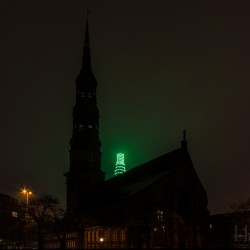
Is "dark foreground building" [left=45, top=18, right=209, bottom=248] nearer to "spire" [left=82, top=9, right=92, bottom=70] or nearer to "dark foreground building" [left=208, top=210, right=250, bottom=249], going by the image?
"dark foreground building" [left=208, top=210, right=250, bottom=249]

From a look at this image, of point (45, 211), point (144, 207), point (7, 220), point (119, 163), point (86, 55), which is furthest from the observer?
point (7, 220)

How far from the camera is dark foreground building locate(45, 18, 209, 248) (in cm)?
6662

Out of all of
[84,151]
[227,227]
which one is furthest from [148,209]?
[84,151]

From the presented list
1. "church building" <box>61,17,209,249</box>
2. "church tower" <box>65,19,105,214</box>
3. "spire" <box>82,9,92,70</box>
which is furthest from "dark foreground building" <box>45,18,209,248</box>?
"spire" <box>82,9,92,70</box>

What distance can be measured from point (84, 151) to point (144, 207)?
24.2m

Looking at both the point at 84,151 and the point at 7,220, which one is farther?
the point at 7,220

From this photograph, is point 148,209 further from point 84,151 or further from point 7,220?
point 7,220

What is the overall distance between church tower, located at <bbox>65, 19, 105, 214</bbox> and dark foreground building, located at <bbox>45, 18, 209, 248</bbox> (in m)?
0.17

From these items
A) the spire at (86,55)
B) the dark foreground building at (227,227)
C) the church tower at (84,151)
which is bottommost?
→ the dark foreground building at (227,227)

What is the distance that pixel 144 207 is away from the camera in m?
69.4

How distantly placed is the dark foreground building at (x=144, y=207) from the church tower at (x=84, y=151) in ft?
0.55

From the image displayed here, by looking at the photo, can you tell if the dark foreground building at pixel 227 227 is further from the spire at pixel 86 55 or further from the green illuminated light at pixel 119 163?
the green illuminated light at pixel 119 163

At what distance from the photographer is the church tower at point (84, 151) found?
9075 centimetres

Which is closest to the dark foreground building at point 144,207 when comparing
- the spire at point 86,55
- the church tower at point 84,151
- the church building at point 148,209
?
the church building at point 148,209
